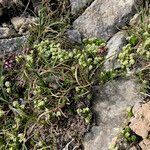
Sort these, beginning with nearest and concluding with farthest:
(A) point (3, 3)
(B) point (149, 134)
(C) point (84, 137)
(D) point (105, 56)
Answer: (B) point (149, 134), (C) point (84, 137), (D) point (105, 56), (A) point (3, 3)

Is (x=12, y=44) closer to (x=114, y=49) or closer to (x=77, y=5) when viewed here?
(x=77, y=5)

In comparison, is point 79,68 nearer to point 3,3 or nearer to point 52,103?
point 52,103

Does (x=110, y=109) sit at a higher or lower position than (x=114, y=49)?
lower

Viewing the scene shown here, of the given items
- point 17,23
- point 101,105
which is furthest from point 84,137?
point 17,23

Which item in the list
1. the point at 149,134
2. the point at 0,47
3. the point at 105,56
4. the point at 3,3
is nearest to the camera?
the point at 149,134

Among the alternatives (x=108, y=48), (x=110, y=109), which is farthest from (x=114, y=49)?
(x=110, y=109)
